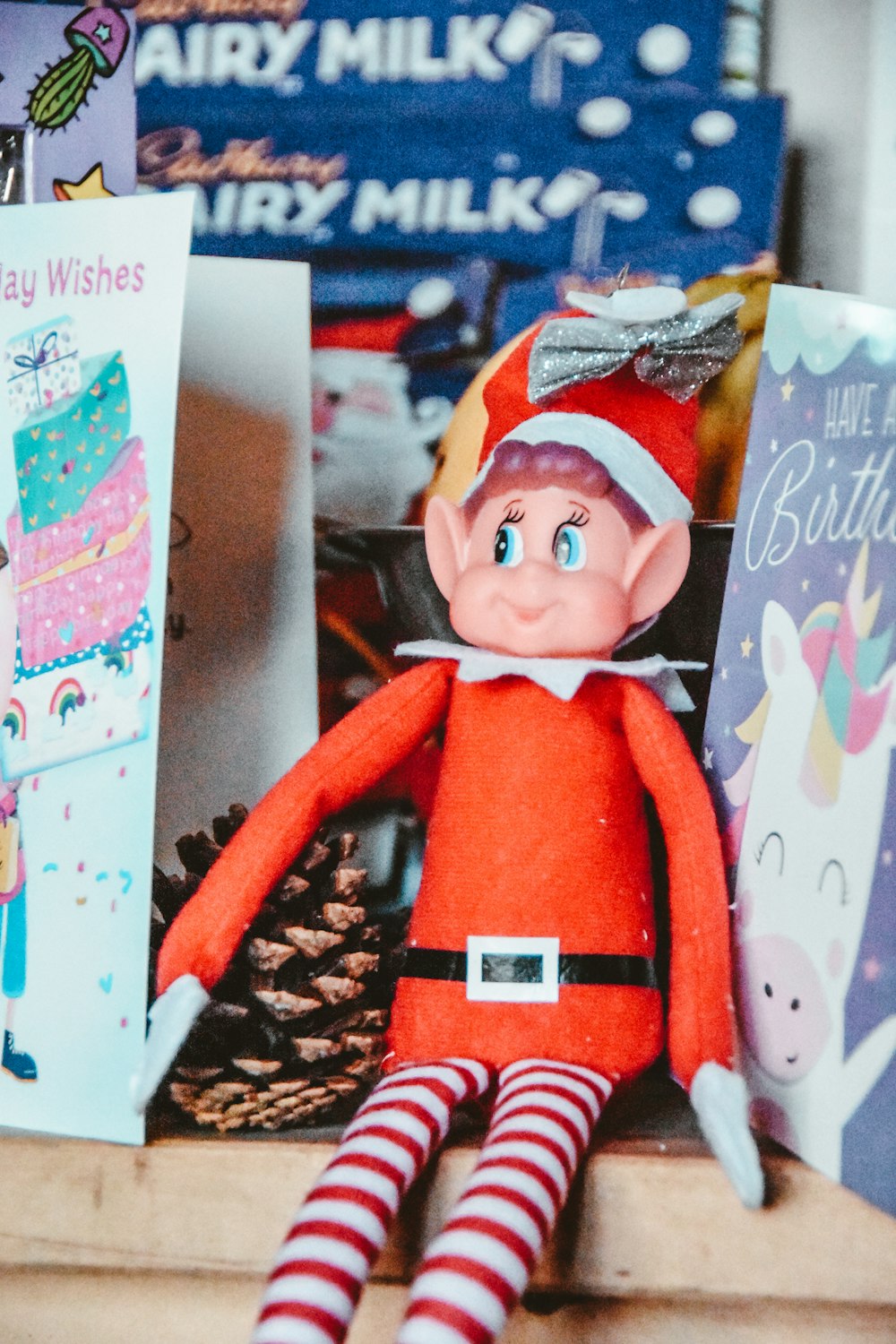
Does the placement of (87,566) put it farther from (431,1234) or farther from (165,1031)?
(431,1234)

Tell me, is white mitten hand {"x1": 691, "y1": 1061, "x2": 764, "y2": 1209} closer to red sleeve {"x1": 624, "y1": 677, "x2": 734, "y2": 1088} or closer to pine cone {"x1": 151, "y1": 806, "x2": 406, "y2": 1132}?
red sleeve {"x1": 624, "y1": 677, "x2": 734, "y2": 1088}

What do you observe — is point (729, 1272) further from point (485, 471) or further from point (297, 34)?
point (297, 34)

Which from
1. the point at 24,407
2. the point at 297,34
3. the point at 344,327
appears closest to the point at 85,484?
the point at 24,407

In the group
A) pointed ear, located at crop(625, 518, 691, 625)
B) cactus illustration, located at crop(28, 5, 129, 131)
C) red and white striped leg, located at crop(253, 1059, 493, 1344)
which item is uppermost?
cactus illustration, located at crop(28, 5, 129, 131)

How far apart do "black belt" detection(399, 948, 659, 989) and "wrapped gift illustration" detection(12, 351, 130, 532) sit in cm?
28

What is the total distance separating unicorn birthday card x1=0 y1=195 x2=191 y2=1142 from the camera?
0.57 metres

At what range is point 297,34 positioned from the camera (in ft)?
2.98

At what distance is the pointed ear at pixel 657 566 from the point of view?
2.12ft

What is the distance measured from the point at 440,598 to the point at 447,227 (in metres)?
0.30

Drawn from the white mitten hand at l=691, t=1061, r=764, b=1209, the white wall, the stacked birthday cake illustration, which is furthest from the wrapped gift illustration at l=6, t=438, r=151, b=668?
the white wall

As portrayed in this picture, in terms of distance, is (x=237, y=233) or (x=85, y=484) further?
(x=237, y=233)

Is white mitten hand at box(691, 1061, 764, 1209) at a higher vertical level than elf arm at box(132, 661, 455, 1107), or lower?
lower

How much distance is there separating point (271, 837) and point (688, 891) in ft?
0.67

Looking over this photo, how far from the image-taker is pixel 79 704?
58 cm
